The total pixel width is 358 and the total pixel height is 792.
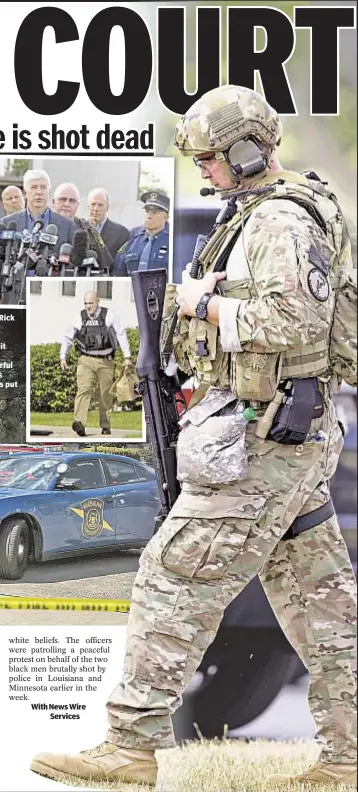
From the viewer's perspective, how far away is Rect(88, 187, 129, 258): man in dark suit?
163 inches

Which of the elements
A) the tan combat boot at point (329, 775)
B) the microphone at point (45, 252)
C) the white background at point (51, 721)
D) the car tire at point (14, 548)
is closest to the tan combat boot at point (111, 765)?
the white background at point (51, 721)

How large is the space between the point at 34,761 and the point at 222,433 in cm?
127

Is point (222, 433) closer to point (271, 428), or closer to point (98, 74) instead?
point (271, 428)

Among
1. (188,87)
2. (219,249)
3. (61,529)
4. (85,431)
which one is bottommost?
(61,529)

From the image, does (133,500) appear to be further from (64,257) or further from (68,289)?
(64,257)

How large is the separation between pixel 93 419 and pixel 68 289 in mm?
447

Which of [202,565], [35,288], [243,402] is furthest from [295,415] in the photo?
[35,288]

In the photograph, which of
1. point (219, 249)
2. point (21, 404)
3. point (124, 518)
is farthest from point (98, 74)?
point (124, 518)

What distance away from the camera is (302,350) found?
11.9 ft

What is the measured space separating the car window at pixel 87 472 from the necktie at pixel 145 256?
0.67m

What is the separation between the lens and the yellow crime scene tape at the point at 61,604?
4.21m

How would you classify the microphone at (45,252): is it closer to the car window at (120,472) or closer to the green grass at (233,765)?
the car window at (120,472)

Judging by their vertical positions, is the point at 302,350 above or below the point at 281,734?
above

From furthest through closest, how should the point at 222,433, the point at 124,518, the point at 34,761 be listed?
the point at 124,518 → the point at 34,761 → the point at 222,433
